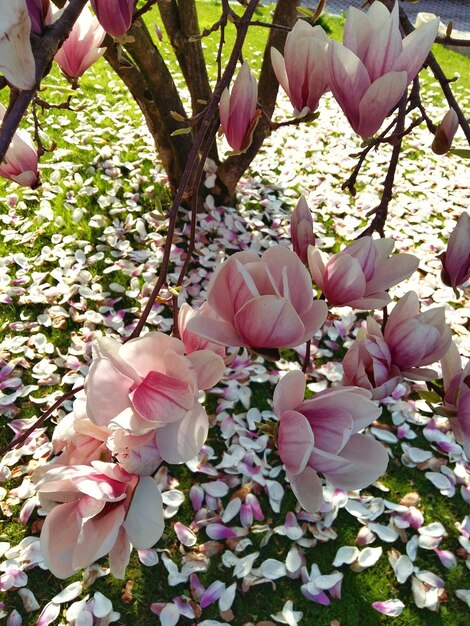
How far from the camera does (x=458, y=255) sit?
0.60m

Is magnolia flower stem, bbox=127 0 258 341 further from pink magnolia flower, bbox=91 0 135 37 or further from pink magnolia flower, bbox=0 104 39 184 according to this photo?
pink magnolia flower, bbox=0 104 39 184

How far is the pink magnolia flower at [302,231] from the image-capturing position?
620 millimetres

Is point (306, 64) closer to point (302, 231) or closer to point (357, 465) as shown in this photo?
point (302, 231)

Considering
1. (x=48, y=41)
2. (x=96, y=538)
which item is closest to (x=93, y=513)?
(x=96, y=538)

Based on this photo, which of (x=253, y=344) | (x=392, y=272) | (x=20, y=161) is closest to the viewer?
(x=253, y=344)

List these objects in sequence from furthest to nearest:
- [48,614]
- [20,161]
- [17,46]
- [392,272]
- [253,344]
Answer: [48,614]
[20,161]
[392,272]
[253,344]
[17,46]

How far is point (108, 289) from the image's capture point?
2.40 metres

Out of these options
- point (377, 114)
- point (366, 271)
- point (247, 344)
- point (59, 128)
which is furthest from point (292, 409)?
point (59, 128)

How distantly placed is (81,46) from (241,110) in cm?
28

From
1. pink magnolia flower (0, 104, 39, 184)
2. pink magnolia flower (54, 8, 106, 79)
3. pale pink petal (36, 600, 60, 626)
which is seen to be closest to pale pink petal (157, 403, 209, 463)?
pink magnolia flower (0, 104, 39, 184)

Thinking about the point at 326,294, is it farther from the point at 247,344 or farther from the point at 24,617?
the point at 24,617

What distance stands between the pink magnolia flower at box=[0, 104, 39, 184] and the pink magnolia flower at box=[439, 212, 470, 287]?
1.68 feet

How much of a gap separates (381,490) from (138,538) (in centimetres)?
159

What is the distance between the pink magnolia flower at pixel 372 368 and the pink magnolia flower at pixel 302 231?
13 cm
